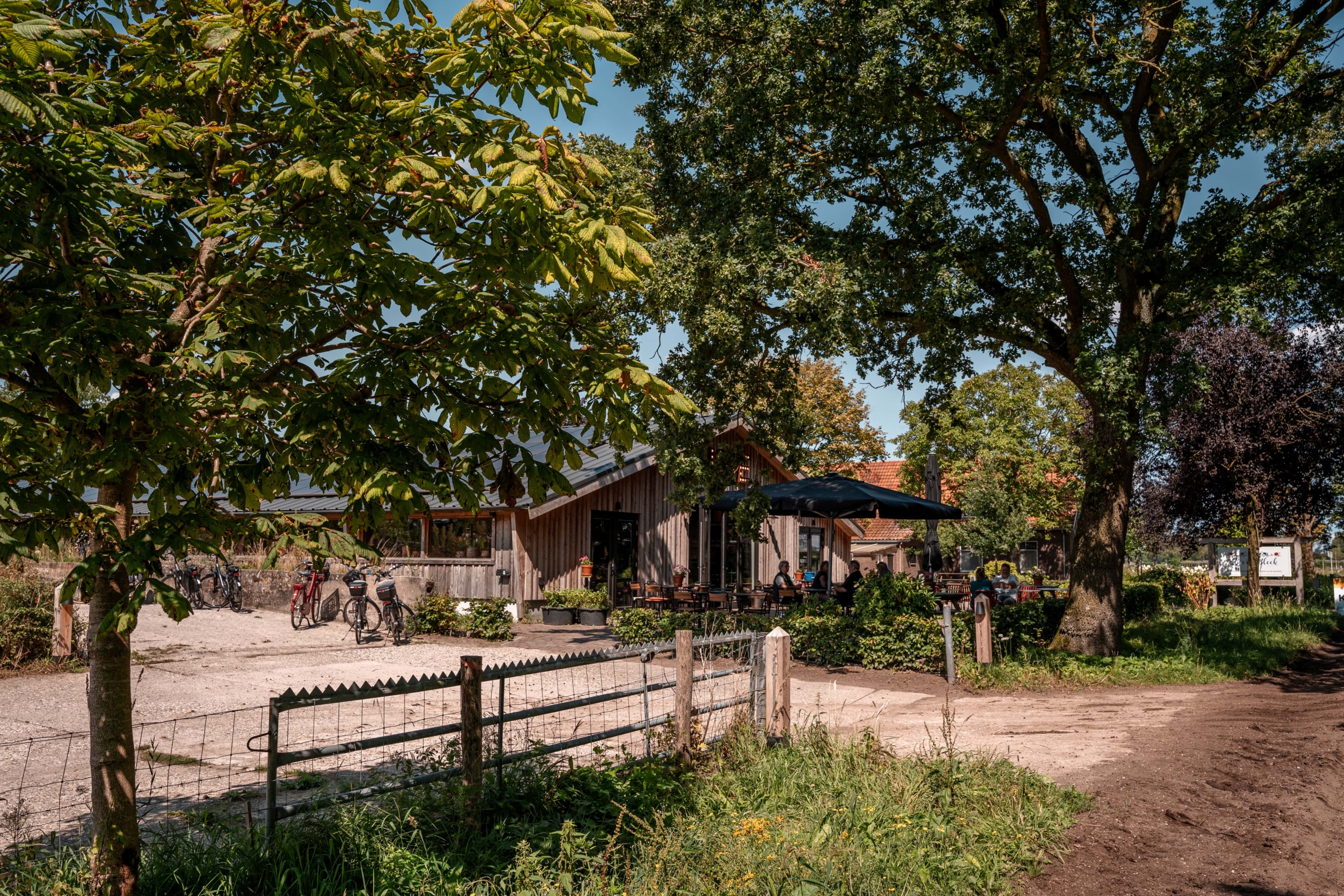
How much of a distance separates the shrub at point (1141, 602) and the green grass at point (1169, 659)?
153cm

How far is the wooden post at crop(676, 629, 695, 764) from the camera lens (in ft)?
24.8

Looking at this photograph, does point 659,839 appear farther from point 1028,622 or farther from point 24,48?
point 1028,622

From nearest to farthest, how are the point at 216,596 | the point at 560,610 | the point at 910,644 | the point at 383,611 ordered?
the point at 910,644
the point at 383,611
the point at 560,610
the point at 216,596

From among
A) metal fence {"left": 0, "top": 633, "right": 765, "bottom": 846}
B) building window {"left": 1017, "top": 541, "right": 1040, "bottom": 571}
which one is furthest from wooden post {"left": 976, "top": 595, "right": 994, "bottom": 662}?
building window {"left": 1017, "top": 541, "right": 1040, "bottom": 571}

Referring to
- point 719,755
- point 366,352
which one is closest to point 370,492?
point 366,352

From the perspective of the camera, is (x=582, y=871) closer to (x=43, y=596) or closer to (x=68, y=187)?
(x=68, y=187)

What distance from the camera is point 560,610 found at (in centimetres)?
2162

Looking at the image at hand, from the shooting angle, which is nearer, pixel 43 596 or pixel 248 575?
pixel 43 596

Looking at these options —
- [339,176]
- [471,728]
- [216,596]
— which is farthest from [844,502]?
[216,596]

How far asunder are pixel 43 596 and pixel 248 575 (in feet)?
37.5

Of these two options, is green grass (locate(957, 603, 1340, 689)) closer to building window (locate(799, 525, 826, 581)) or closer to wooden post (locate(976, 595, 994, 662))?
wooden post (locate(976, 595, 994, 662))

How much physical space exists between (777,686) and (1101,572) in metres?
8.75

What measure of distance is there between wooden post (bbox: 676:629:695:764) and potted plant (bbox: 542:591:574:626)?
1412 cm

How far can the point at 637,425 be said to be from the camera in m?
4.23
